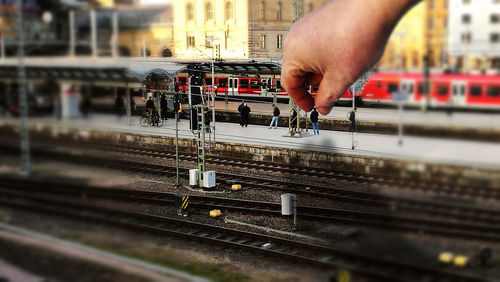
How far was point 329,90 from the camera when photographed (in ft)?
5.14

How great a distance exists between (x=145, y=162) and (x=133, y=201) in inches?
208

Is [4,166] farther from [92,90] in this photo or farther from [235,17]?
[235,17]

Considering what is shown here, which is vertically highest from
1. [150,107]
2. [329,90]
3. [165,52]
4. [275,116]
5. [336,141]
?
[165,52]

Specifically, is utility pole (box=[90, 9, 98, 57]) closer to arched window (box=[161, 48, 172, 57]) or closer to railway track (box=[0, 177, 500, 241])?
railway track (box=[0, 177, 500, 241])

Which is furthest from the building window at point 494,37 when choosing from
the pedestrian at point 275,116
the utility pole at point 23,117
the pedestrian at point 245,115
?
the pedestrian at point 245,115

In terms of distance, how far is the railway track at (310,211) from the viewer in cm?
385

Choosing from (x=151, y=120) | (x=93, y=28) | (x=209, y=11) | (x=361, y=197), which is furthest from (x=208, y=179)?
(x=93, y=28)

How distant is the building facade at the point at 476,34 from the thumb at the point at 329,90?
3.53 ft

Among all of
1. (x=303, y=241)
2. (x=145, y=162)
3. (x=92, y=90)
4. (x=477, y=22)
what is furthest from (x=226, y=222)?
(x=477, y=22)

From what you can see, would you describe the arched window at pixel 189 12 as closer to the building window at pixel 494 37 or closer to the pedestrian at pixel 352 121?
the building window at pixel 494 37

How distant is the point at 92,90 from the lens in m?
3.41

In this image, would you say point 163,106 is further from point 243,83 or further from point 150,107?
point 243,83

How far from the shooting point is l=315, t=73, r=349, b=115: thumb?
5.08 feet

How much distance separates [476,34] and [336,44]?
1.21m
